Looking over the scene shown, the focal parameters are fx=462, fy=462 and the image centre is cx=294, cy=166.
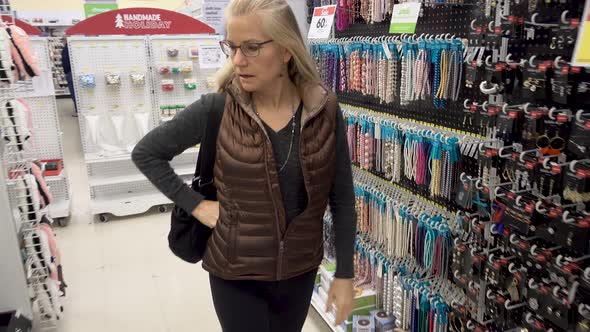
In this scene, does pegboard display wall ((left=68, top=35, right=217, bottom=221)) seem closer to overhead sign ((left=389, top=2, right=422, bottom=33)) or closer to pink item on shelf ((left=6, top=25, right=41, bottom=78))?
pink item on shelf ((left=6, top=25, right=41, bottom=78))

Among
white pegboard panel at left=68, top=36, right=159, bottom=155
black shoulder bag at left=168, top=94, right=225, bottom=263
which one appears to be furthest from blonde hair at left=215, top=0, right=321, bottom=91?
white pegboard panel at left=68, top=36, right=159, bottom=155

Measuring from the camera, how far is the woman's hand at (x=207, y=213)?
4.91ft

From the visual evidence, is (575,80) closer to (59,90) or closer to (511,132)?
(511,132)

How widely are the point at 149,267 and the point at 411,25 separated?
3.03m

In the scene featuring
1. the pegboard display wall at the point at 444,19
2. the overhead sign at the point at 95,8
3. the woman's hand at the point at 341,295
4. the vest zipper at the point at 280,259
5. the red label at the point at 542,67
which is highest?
the overhead sign at the point at 95,8

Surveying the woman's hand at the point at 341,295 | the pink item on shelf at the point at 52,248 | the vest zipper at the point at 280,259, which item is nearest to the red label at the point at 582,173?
the woman's hand at the point at 341,295

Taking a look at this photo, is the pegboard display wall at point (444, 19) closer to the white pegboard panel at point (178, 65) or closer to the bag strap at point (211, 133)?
the bag strap at point (211, 133)

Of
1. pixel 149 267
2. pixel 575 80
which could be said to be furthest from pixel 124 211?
pixel 575 80

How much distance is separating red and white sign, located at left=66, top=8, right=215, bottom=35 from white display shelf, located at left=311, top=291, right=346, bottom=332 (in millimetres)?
3594

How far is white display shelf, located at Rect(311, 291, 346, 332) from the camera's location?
9.68 ft

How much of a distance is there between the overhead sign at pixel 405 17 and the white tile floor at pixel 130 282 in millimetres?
1982

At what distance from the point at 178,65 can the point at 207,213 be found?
162 inches

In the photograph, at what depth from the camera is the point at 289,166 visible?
4.67ft

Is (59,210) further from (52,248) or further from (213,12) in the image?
(213,12)
